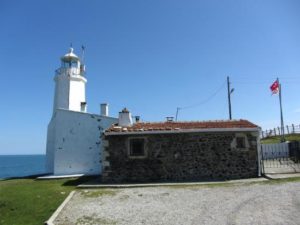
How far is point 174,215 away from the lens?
9234mm

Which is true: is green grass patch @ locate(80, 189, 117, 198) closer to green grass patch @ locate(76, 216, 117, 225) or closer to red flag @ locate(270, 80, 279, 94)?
green grass patch @ locate(76, 216, 117, 225)

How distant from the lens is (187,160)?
50.3 ft

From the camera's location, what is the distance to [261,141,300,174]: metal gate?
52.4 feet

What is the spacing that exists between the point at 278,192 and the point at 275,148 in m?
11.7

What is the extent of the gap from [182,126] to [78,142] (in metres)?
6.80

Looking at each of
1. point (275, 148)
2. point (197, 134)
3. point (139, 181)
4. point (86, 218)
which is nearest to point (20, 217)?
point (86, 218)

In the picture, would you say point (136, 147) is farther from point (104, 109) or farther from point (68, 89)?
point (68, 89)

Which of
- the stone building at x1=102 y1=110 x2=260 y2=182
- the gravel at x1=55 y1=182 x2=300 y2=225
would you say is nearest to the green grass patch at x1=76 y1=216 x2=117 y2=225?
the gravel at x1=55 y1=182 x2=300 y2=225

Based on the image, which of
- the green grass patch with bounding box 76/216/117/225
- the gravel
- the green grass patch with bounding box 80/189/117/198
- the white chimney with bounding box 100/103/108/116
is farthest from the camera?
the white chimney with bounding box 100/103/108/116

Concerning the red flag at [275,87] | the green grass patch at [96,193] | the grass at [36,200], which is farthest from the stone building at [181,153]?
the red flag at [275,87]

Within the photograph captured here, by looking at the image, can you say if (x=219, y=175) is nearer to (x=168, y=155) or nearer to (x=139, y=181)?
(x=168, y=155)

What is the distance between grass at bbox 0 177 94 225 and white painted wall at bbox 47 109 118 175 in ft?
13.5

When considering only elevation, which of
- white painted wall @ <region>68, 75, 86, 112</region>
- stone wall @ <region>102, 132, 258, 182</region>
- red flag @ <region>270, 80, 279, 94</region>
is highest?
red flag @ <region>270, 80, 279, 94</region>

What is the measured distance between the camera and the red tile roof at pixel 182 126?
15.8 metres
